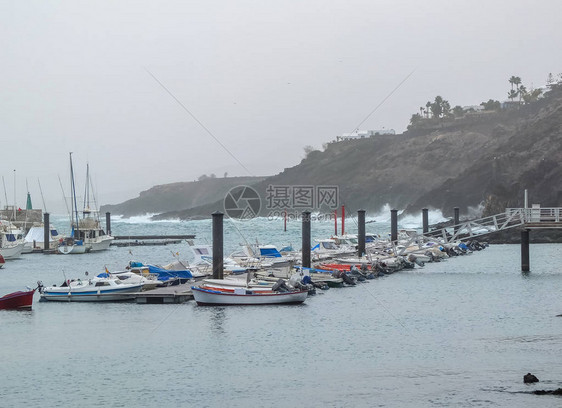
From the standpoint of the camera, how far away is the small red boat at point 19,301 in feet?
166

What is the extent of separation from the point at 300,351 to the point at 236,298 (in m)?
12.6

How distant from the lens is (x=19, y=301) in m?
50.6

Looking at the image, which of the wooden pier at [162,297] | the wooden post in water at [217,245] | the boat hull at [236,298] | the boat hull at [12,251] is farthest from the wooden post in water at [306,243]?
the boat hull at [12,251]

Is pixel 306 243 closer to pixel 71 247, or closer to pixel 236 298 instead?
pixel 236 298

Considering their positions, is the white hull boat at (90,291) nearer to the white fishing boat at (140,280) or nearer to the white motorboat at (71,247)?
the white fishing boat at (140,280)

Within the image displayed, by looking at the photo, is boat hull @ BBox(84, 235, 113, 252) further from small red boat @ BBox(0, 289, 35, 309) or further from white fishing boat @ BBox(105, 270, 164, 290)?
small red boat @ BBox(0, 289, 35, 309)

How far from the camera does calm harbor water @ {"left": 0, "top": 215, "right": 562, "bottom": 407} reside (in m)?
30.4

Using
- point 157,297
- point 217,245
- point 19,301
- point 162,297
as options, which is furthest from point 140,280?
point 19,301

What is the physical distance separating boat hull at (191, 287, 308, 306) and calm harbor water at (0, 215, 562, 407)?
1.82 feet

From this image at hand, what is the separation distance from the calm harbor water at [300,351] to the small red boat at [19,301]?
605mm

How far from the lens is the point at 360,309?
50594 mm

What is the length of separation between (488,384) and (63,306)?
29.4 metres

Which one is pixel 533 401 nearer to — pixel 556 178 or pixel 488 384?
pixel 488 384

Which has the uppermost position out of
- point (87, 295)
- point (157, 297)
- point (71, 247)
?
point (71, 247)
